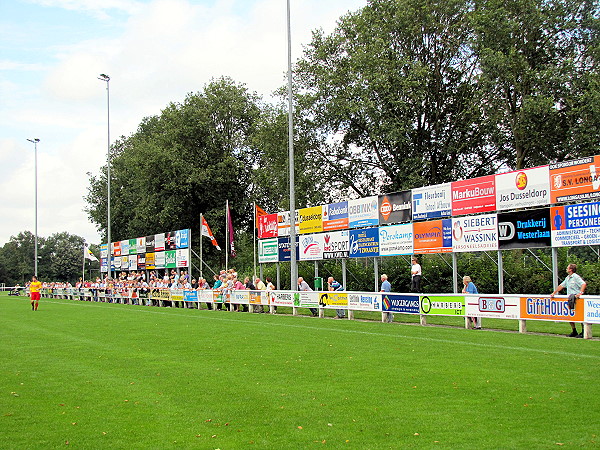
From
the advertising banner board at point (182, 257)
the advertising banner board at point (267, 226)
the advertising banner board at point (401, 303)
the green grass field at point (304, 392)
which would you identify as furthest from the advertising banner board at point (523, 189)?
the advertising banner board at point (182, 257)

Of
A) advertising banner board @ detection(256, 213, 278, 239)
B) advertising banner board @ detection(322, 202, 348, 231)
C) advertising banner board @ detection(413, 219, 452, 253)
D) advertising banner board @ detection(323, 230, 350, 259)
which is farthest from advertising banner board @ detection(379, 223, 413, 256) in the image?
advertising banner board @ detection(256, 213, 278, 239)

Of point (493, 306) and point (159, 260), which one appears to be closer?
point (493, 306)

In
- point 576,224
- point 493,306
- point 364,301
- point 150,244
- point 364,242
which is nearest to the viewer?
point 493,306

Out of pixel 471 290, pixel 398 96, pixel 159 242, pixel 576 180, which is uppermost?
pixel 398 96

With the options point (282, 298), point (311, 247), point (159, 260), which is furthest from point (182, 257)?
point (282, 298)

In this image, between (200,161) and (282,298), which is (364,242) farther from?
(200,161)

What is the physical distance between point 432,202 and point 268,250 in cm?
1345

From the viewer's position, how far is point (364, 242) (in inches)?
1264

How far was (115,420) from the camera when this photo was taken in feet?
27.6

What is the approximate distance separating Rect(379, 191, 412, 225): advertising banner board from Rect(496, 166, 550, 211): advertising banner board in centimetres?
501

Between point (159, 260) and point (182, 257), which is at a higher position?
point (182, 257)

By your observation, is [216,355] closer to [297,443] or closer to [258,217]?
[297,443]

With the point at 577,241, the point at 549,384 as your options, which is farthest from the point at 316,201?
the point at 549,384

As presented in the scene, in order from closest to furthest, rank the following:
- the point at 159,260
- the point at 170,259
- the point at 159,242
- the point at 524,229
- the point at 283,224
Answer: the point at 524,229 < the point at 283,224 < the point at 170,259 < the point at 159,242 < the point at 159,260
